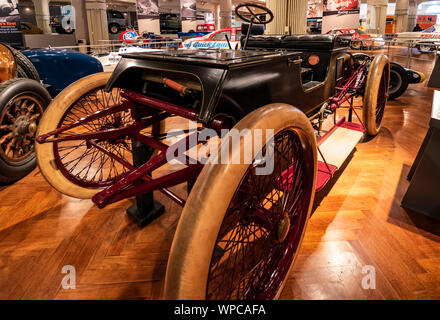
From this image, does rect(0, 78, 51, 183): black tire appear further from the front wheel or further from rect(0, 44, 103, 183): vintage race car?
the front wheel

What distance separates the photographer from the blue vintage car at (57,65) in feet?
12.2

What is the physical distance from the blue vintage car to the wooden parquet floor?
2.05m

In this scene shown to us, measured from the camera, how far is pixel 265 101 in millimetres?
1420

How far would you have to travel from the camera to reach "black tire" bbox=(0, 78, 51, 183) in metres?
2.13

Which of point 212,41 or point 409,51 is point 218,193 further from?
point 409,51

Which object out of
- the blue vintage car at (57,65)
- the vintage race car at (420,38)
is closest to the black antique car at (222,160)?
the blue vintage car at (57,65)

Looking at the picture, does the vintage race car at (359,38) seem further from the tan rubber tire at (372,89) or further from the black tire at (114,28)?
the black tire at (114,28)

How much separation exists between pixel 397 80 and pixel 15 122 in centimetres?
509

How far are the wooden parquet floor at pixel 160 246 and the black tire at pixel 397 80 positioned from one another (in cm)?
293

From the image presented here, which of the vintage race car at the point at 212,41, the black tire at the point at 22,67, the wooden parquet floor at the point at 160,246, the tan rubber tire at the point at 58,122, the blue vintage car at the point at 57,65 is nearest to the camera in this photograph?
the wooden parquet floor at the point at 160,246
